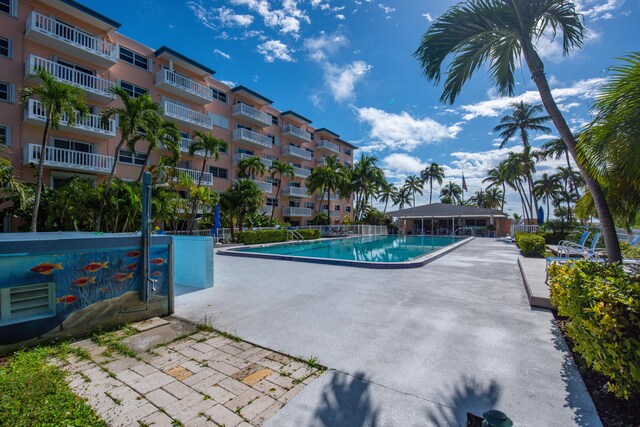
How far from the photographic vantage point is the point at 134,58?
20609mm

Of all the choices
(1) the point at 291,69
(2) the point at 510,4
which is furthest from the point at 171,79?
(2) the point at 510,4

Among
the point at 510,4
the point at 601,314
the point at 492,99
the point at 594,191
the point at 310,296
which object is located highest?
the point at 510,4

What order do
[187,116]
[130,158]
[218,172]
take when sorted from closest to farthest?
[130,158] < [187,116] < [218,172]

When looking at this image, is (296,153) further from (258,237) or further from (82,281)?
(82,281)

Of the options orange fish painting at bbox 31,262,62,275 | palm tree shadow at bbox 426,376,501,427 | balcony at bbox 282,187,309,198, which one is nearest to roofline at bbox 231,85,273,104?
balcony at bbox 282,187,309,198

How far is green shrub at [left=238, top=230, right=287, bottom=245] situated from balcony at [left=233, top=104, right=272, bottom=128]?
43.2 feet

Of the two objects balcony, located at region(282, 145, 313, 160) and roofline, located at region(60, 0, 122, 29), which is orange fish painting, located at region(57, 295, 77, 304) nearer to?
roofline, located at region(60, 0, 122, 29)

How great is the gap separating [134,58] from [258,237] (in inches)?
606

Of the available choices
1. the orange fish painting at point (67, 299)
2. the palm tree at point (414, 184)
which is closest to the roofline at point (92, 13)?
the orange fish painting at point (67, 299)

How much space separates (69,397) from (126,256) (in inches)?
89.1

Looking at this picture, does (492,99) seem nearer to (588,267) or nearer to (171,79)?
(588,267)

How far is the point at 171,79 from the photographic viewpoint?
21.7 m

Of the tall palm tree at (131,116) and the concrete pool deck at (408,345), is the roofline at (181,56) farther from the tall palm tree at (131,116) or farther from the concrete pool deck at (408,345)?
the concrete pool deck at (408,345)

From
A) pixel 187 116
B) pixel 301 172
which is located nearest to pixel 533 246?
pixel 187 116
